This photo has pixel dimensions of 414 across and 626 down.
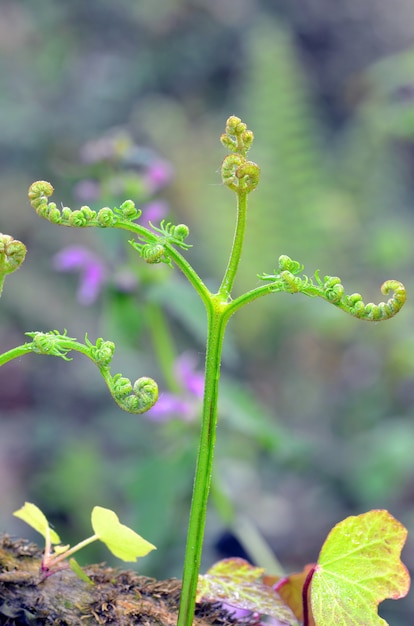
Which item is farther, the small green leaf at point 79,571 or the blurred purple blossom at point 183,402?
the blurred purple blossom at point 183,402

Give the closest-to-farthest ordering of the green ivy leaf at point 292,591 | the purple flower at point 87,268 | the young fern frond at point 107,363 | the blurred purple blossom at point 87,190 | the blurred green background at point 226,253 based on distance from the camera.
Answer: the young fern frond at point 107,363
the green ivy leaf at point 292,591
the blurred purple blossom at point 87,190
the purple flower at point 87,268
the blurred green background at point 226,253

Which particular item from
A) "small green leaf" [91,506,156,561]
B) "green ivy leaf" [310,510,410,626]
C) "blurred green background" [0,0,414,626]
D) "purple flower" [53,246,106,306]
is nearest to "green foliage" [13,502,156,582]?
"small green leaf" [91,506,156,561]

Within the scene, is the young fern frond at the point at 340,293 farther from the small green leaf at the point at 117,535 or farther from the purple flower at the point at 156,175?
the purple flower at the point at 156,175

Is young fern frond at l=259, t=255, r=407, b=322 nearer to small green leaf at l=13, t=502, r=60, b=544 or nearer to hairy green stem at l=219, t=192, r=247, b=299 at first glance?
hairy green stem at l=219, t=192, r=247, b=299

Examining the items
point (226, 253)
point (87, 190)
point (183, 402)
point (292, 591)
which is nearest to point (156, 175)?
point (87, 190)

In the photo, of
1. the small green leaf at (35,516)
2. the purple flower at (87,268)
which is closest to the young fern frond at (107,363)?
the small green leaf at (35,516)

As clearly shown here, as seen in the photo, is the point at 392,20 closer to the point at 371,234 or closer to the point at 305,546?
the point at 371,234

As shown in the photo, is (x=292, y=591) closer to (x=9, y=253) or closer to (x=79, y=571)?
(x=79, y=571)
